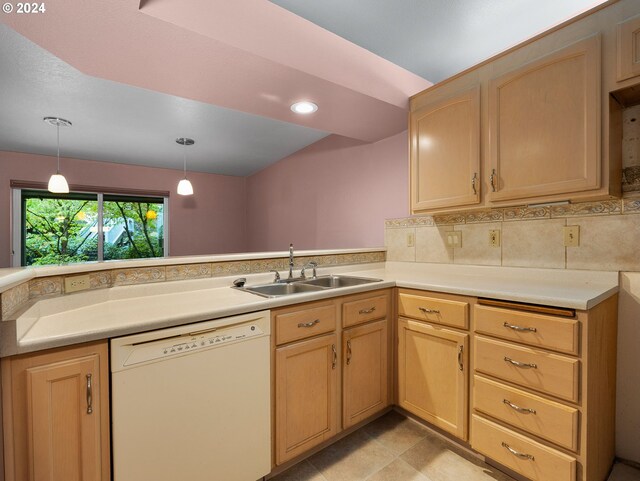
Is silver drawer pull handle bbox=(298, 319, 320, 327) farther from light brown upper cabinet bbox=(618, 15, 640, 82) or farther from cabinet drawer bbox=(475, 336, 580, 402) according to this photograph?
light brown upper cabinet bbox=(618, 15, 640, 82)

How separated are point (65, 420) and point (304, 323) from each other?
91 cm

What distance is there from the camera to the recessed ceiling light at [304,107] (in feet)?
6.79

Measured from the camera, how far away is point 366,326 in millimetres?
1757

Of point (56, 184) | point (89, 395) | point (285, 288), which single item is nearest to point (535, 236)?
point (285, 288)

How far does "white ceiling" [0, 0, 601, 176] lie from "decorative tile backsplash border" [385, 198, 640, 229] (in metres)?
0.84

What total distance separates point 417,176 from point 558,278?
996 mm

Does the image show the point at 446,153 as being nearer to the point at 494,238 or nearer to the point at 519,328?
the point at 494,238

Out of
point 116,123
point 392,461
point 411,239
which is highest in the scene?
point 116,123

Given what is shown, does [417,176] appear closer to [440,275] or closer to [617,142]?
[440,275]

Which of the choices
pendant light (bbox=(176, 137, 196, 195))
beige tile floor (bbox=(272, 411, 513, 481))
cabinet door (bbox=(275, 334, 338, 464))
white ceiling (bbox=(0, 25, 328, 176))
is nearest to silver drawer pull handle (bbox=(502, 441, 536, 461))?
beige tile floor (bbox=(272, 411, 513, 481))

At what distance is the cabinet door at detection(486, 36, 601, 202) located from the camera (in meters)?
1.36

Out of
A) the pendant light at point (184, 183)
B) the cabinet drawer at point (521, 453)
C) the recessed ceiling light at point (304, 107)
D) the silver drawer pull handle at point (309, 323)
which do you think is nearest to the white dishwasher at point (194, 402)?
the silver drawer pull handle at point (309, 323)

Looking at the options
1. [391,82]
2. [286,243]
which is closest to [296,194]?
[286,243]

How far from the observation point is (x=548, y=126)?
1.48 metres
